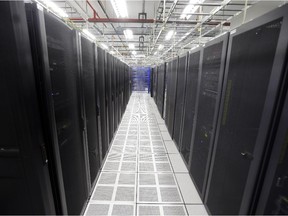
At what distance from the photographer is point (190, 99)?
2617mm

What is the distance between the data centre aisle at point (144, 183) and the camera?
1903mm

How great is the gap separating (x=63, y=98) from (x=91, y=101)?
0.76m

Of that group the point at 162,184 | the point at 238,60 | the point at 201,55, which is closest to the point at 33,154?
the point at 238,60

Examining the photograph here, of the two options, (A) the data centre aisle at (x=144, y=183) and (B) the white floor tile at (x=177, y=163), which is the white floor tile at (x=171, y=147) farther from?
(B) the white floor tile at (x=177, y=163)

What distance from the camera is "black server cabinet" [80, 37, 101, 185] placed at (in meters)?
1.82

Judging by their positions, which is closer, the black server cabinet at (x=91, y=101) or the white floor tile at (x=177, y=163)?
the black server cabinet at (x=91, y=101)

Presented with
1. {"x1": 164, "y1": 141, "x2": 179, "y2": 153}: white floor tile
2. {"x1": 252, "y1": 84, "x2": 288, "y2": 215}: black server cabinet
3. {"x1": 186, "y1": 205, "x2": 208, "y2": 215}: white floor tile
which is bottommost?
{"x1": 164, "y1": 141, "x2": 179, "y2": 153}: white floor tile

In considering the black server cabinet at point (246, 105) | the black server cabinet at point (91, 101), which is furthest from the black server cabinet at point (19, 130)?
the black server cabinet at point (246, 105)

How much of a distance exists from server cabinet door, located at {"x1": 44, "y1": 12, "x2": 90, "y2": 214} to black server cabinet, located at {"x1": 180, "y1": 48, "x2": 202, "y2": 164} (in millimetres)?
1536

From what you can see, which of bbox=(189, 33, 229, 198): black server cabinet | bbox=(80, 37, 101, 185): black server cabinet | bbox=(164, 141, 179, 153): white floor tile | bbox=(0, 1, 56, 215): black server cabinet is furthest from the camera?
bbox=(164, 141, 179, 153): white floor tile

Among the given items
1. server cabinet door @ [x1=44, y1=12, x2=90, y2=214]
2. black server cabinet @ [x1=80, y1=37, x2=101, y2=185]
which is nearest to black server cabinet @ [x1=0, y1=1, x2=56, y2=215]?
server cabinet door @ [x1=44, y1=12, x2=90, y2=214]

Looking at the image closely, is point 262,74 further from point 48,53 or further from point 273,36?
point 48,53

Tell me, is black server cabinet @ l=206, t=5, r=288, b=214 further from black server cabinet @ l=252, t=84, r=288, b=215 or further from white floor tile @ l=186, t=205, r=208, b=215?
white floor tile @ l=186, t=205, r=208, b=215

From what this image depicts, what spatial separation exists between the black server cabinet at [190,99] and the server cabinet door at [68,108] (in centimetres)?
154
